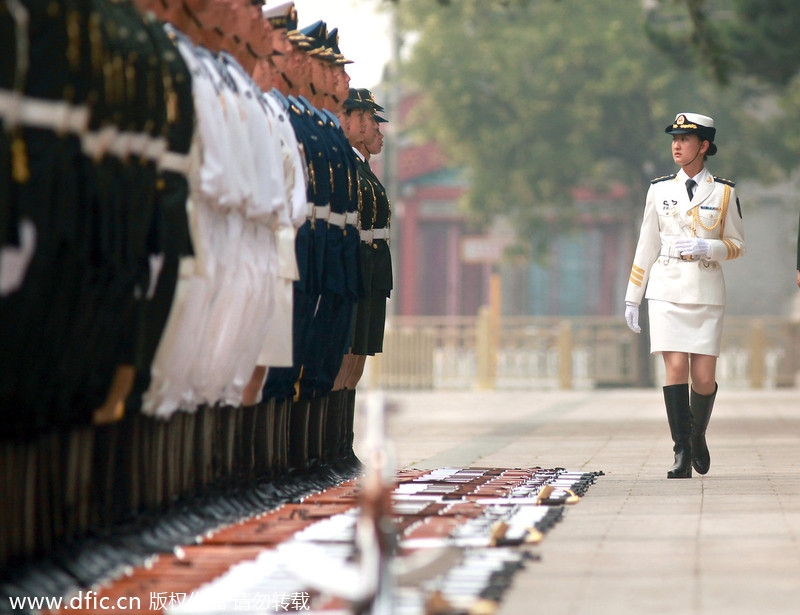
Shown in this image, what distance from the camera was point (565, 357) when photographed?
2994 centimetres

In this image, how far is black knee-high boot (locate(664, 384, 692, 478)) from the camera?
10328mm

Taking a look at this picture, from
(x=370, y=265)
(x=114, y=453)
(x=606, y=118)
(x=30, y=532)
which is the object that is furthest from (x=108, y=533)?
(x=606, y=118)

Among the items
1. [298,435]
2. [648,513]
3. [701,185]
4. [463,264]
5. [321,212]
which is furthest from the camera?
[463,264]

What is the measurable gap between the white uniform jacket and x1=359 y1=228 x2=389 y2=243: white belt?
60.6 inches

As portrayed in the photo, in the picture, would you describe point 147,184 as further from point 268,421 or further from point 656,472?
point 656,472

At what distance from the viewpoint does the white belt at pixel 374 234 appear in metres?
10.1

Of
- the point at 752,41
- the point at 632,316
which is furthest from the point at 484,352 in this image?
the point at 632,316

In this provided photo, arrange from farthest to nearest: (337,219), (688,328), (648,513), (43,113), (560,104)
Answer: (560,104), (688,328), (337,219), (648,513), (43,113)

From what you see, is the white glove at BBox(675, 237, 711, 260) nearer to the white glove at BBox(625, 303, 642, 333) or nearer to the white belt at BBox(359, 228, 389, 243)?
the white glove at BBox(625, 303, 642, 333)

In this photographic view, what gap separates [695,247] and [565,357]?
19822mm

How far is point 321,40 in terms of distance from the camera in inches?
398

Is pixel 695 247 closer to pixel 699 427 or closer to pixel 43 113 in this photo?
pixel 699 427

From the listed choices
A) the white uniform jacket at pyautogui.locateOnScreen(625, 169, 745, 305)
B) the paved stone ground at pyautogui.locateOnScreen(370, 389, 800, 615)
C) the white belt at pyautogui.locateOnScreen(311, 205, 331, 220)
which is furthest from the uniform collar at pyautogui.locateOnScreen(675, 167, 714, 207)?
the white belt at pyautogui.locateOnScreen(311, 205, 331, 220)

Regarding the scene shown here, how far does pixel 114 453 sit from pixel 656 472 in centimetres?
516
